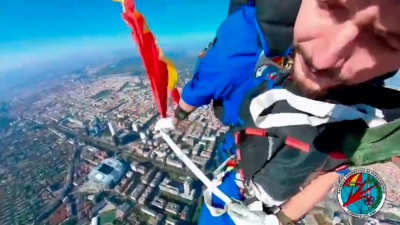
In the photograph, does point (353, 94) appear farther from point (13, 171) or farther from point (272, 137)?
point (13, 171)

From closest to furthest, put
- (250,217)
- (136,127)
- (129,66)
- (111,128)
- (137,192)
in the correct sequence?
1. (250,217)
2. (137,192)
3. (136,127)
4. (111,128)
5. (129,66)

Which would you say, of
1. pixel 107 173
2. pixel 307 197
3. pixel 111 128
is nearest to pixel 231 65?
pixel 307 197

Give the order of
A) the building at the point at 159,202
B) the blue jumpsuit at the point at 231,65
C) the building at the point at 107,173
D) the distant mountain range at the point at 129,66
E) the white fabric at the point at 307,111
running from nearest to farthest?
the white fabric at the point at 307,111 → the blue jumpsuit at the point at 231,65 → the building at the point at 159,202 → the building at the point at 107,173 → the distant mountain range at the point at 129,66

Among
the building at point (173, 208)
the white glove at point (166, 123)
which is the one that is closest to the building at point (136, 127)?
the building at point (173, 208)

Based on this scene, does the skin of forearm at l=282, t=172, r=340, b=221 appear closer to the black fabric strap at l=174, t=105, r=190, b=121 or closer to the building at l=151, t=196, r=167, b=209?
the black fabric strap at l=174, t=105, r=190, b=121

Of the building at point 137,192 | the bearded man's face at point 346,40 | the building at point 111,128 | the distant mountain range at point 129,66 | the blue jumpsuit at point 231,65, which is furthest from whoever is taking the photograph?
the distant mountain range at point 129,66

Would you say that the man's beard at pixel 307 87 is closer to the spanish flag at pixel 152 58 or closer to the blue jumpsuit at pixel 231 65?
the blue jumpsuit at pixel 231 65

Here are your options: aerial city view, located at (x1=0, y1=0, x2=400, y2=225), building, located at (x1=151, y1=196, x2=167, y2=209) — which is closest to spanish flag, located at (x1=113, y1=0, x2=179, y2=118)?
aerial city view, located at (x1=0, y1=0, x2=400, y2=225)

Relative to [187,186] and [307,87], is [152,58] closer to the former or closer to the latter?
[307,87]
